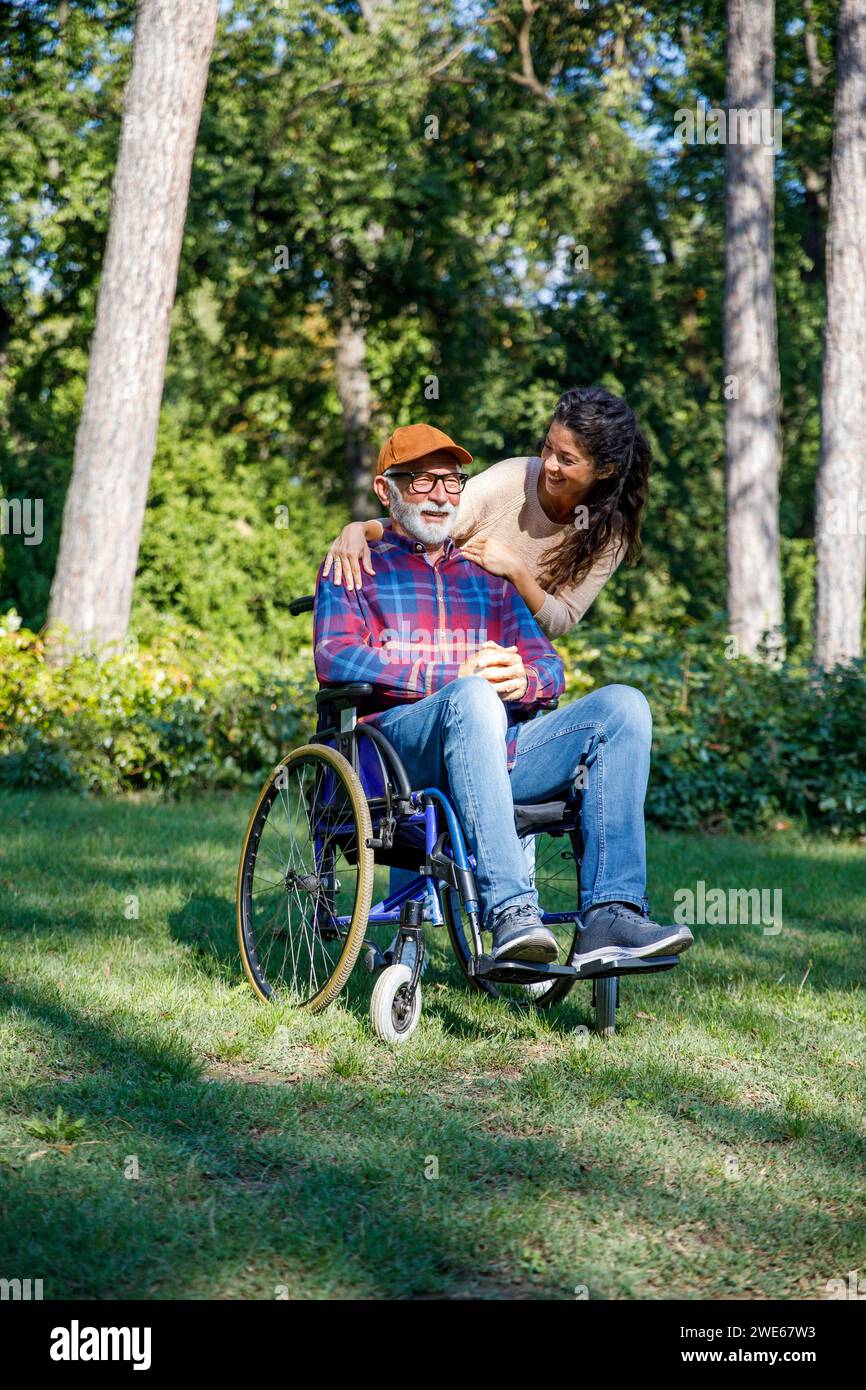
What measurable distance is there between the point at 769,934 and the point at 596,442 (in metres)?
1.83

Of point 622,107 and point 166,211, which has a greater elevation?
point 622,107

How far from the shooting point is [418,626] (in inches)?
139

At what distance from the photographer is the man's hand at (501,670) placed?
329 centimetres

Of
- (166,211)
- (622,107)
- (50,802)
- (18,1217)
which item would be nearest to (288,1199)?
(18,1217)

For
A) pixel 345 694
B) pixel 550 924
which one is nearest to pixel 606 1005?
pixel 550 924

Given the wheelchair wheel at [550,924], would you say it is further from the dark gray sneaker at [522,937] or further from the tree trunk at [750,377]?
the tree trunk at [750,377]

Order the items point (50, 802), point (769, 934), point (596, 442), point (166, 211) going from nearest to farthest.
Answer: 1. point (596, 442)
2. point (769, 934)
3. point (50, 802)
4. point (166, 211)

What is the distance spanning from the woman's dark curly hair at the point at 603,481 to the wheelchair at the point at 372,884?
54 cm

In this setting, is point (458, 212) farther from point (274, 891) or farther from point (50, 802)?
point (274, 891)

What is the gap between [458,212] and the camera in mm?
12414

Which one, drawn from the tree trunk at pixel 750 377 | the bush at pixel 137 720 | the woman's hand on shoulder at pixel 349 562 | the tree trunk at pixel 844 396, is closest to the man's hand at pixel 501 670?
the woman's hand on shoulder at pixel 349 562

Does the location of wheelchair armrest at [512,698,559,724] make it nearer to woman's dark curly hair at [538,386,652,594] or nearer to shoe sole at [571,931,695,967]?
woman's dark curly hair at [538,386,652,594]

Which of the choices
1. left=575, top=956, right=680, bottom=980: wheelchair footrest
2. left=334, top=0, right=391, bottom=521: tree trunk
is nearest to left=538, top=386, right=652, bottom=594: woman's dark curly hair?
left=575, top=956, right=680, bottom=980: wheelchair footrest

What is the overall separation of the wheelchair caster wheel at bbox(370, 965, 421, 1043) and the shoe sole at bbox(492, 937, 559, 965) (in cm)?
28
